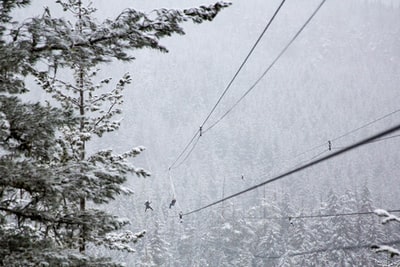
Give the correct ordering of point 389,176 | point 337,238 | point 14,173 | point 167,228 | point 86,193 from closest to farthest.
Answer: point 14,173
point 86,193
point 337,238
point 167,228
point 389,176

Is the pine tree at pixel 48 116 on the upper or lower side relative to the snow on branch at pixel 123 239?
upper

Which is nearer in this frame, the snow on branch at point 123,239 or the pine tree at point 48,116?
the pine tree at point 48,116

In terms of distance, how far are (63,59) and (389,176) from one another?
171 meters

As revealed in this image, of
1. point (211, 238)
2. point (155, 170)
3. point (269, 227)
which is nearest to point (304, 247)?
point (269, 227)

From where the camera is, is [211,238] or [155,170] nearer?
[211,238]

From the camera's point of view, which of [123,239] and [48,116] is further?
[123,239]

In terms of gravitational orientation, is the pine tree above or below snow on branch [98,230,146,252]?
above

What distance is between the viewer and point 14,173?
377cm

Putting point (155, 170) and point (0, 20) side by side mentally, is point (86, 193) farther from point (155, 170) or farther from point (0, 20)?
A: point (155, 170)

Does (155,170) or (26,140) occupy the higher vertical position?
(155,170)

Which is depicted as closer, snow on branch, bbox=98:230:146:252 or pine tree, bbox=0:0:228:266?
pine tree, bbox=0:0:228:266

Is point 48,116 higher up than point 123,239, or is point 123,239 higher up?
point 48,116

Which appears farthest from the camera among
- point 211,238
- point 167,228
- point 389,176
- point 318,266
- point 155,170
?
point 155,170

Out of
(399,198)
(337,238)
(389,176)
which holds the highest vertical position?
(389,176)
